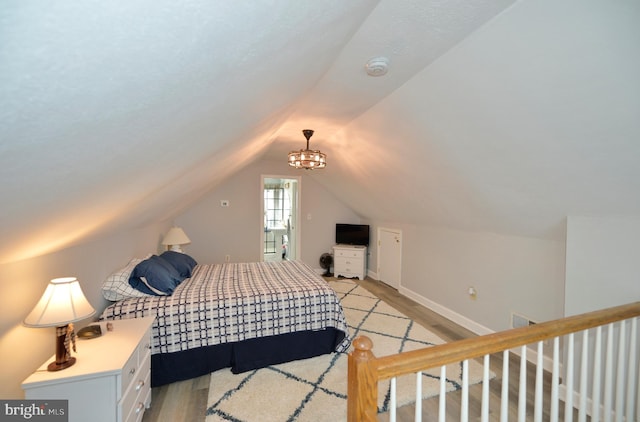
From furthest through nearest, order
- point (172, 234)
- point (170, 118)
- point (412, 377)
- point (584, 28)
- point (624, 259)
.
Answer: point (172, 234) → point (412, 377) → point (624, 259) → point (584, 28) → point (170, 118)

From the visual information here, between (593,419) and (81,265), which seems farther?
(81,265)

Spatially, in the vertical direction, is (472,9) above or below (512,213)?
above

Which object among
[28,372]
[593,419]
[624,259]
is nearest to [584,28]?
[624,259]

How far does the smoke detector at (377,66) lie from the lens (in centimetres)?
169

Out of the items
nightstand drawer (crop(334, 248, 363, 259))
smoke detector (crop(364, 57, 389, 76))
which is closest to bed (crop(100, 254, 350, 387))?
smoke detector (crop(364, 57, 389, 76))

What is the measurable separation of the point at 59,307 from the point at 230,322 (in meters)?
1.25

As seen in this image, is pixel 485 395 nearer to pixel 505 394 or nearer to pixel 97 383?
pixel 505 394

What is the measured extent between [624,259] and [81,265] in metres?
3.77

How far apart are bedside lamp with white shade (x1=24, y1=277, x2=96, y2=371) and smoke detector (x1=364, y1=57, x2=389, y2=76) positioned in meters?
2.14

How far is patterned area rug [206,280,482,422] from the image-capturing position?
199 centimetres

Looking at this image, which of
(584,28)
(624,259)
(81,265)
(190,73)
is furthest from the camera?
(81,265)

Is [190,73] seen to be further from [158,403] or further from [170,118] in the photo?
Result: [158,403]

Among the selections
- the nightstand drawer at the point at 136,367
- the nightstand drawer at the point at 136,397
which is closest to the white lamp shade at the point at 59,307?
the nightstand drawer at the point at 136,367

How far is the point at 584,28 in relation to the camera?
119 centimetres
